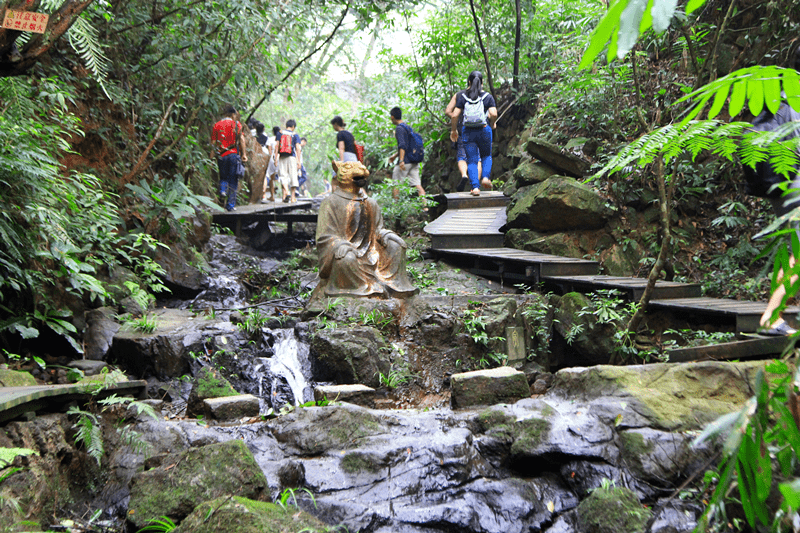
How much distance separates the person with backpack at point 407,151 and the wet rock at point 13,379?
29.0ft

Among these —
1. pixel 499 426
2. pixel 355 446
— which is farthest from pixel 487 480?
pixel 355 446

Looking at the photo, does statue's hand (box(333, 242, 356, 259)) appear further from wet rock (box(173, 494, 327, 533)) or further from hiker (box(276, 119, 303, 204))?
hiker (box(276, 119, 303, 204))

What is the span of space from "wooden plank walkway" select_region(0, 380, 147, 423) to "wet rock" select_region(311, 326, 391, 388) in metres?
2.24

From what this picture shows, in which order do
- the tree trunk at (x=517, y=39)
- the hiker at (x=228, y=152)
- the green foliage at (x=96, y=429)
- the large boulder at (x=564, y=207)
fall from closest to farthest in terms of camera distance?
the green foliage at (x=96, y=429), the large boulder at (x=564, y=207), the hiker at (x=228, y=152), the tree trunk at (x=517, y=39)

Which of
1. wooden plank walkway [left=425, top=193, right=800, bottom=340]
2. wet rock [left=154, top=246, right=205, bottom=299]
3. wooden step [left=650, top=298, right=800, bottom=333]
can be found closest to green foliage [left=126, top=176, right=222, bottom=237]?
wet rock [left=154, top=246, right=205, bottom=299]

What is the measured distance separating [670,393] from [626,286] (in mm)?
3460

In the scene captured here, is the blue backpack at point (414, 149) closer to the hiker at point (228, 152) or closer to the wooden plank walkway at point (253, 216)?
the wooden plank walkway at point (253, 216)

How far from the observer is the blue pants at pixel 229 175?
42.7 ft

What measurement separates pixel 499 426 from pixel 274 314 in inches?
191

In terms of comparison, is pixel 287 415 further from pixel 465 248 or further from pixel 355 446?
pixel 465 248

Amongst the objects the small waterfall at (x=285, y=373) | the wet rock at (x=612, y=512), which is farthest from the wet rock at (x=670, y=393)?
the small waterfall at (x=285, y=373)

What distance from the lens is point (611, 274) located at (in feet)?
28.3

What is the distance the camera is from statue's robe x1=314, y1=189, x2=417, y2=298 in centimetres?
746

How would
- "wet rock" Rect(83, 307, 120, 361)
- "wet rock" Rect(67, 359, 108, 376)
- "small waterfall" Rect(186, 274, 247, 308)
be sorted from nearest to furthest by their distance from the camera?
"wet rock" Rect(67, 359, 108, 376), "wet rock" Rect(83, 307, 120, 361), "small waterfall" Rect(186, 274, 247, 308)
